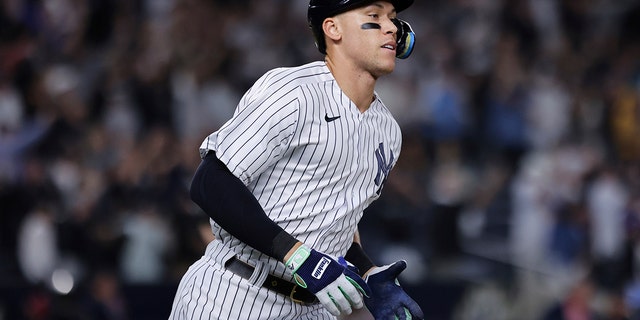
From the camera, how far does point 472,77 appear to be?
10906mm

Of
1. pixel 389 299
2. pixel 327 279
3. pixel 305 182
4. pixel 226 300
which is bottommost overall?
pixel 389 299

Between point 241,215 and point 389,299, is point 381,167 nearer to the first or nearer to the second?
point 389,299

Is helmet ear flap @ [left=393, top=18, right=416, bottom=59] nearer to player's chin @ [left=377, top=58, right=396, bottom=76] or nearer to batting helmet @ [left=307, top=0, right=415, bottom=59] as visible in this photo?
batting helmet @ [left=307, top=0, right=415, bottom=59]

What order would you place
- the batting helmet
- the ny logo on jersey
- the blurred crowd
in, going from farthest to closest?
the blurred crowd < the ny logo on jersey < the batting helmet

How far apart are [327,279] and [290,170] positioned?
1.48 ft

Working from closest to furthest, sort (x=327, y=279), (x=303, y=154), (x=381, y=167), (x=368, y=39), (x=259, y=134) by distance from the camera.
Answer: (x=327, y=279) → (x=259, y=134) → (x=303, y=154) → (x=368, y=39) → (x=381, y=167)

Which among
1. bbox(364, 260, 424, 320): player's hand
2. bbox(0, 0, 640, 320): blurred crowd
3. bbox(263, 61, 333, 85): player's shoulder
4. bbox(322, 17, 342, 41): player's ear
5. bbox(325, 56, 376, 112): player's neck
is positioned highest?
bbox(322, 17, 342, 41): player's ear

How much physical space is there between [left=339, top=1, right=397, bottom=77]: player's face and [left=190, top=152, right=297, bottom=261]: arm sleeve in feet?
2.10

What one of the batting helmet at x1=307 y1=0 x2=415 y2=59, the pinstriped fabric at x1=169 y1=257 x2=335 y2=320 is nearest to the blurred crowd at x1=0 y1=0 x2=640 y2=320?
the pinstriped fabric at x1=169 y1=257 x2=335 y2=320

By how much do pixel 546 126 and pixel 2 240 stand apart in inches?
202

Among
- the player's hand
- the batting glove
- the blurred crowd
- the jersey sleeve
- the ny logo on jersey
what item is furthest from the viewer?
the blurred crowd

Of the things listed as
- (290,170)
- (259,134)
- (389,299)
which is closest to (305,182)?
(290,170)

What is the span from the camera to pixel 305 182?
145 inches

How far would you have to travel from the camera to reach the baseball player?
11.4 feet
